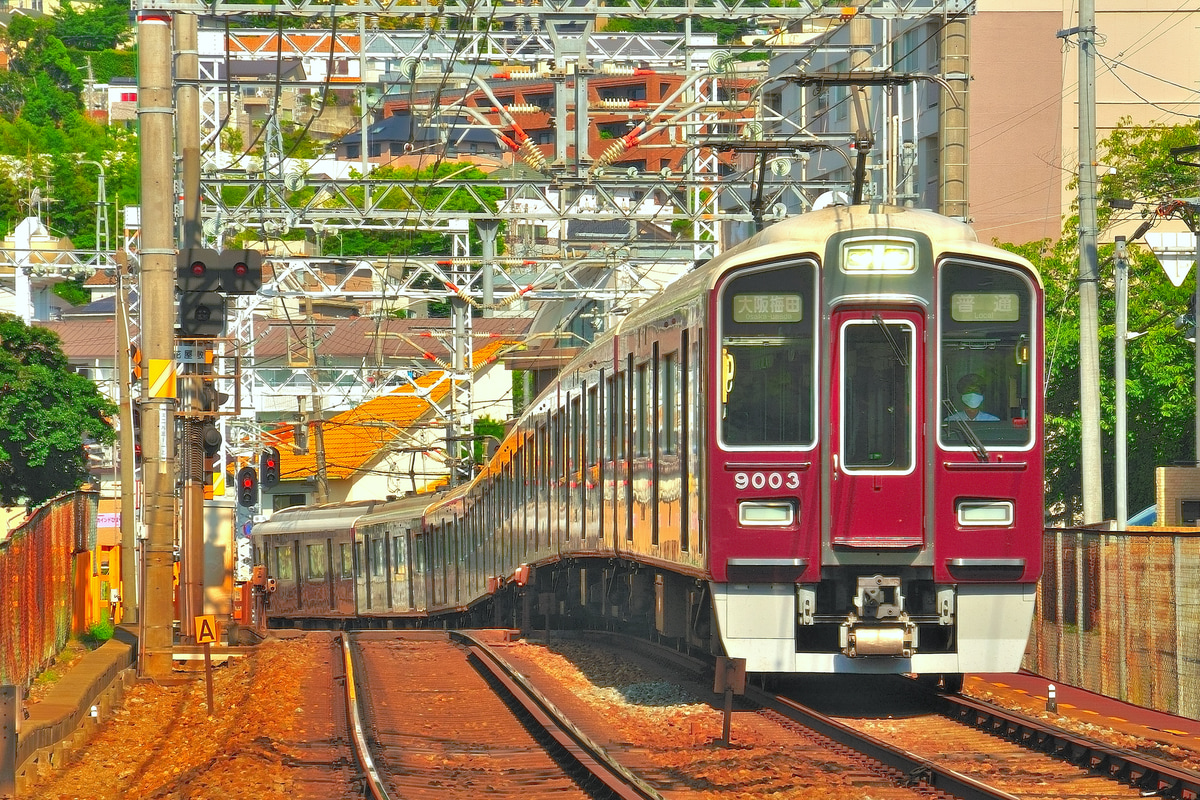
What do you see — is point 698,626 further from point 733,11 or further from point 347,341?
point 347,341

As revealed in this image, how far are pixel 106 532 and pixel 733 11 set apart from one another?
3601 centimetres

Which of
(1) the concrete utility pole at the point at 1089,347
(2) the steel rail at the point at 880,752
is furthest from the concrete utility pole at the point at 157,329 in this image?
(1) the concrete utility pole at the point at 1089,347

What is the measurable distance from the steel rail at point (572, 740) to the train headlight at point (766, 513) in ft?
5.58

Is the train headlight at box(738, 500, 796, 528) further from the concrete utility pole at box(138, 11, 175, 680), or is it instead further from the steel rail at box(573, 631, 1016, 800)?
the concrete utility pole at box(138, 11, 175, 680)

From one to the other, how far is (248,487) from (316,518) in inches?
237

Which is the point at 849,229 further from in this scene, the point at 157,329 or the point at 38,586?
the point at 38,586

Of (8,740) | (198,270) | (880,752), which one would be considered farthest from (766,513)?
(198,270)

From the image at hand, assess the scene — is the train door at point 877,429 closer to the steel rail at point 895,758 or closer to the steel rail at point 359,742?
the steel rail at point 895,758

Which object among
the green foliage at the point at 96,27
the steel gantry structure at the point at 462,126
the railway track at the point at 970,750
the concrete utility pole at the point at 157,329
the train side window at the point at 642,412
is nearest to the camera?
the railway track at the point at 970,750

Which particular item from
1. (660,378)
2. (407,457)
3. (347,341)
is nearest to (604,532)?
(660,378)

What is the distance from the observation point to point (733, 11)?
1747cm

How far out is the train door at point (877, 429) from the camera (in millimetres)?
11211

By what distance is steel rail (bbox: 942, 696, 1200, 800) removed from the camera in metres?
8.55

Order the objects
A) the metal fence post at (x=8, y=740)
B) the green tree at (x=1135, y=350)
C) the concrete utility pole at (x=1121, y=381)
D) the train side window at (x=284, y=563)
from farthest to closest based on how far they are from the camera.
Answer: the train side window at (x=284, y=563), the green tree at (x=1135, y=350), the concrete utility pole at (x=1121, y=381), the metal fence post at (x=8, y=740)
